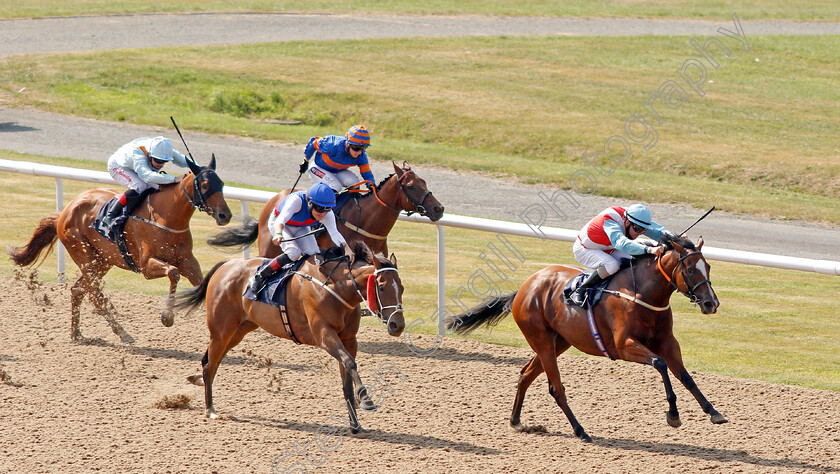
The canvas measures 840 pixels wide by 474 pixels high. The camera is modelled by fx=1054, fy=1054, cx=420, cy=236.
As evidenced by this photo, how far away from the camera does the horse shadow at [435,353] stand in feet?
28.3

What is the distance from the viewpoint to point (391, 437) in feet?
22.4

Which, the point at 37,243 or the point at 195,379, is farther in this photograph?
the point at 37,243

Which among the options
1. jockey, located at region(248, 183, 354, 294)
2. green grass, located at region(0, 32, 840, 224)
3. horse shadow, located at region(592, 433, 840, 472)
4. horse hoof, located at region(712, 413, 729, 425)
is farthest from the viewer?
green grass, located at region(0, 32, 840, 224)

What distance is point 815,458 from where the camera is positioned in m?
6.28

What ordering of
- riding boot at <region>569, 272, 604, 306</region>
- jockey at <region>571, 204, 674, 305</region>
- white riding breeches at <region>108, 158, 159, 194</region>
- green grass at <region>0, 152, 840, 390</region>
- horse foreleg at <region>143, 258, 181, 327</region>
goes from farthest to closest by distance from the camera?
white riding breeches at <region>108, 158, 159, 194</region>, horse foreleg at <region>143, 258, 181, 327</region>, green grass at <region>0, 152, 840, 390</region>, riding boot at <region>569, 272, 604, 306</region>, jockey at <region>571, 204, 674, 305</region>

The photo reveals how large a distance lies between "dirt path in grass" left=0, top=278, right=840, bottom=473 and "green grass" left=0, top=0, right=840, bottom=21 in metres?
19.9

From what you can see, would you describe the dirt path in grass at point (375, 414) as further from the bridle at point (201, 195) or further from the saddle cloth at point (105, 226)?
the bridle at point (201, 195)

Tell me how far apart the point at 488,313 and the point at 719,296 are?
354cm

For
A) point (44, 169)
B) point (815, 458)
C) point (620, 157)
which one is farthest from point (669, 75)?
point (815, 458)

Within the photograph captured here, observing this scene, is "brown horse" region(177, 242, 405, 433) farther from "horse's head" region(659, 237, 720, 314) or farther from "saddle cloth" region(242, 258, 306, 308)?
"horse's head" region(659, 237, 720, 314)

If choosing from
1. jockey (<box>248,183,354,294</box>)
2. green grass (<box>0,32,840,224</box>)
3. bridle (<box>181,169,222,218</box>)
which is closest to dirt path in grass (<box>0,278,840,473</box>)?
jockey (<box>248,183,354,294</box>)

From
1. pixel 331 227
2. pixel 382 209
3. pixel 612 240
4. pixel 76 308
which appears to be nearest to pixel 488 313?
pixel 612 240

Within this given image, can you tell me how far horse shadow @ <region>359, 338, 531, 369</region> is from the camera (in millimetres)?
8617

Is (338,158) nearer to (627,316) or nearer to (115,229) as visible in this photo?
(115,229)
